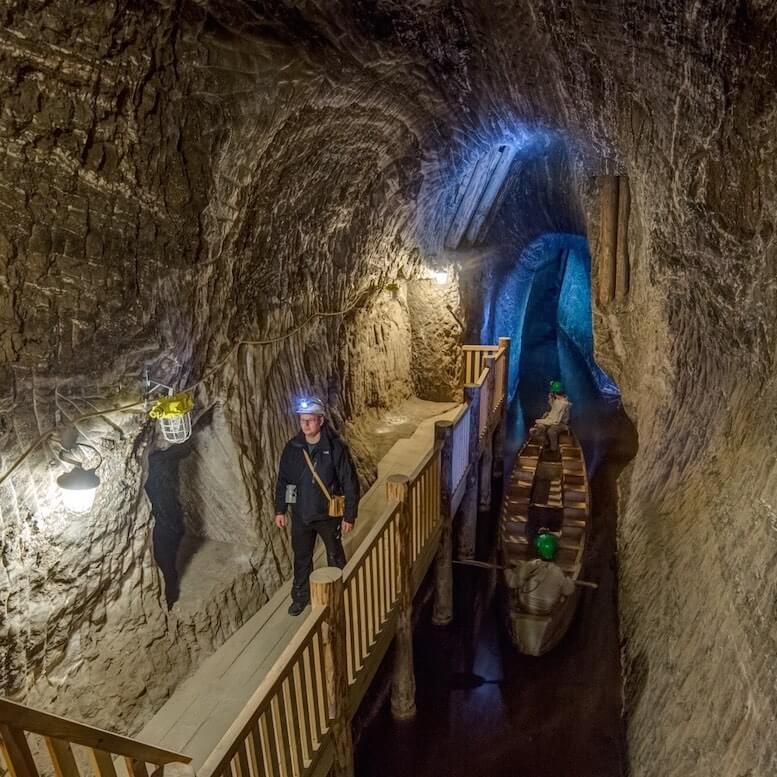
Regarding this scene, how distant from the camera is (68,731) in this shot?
2.29 meters

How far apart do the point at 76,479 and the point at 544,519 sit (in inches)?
330

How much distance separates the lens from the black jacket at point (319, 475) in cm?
508

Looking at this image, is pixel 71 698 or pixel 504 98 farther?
pixel 504 98

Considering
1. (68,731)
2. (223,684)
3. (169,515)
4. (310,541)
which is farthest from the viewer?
(169,515)

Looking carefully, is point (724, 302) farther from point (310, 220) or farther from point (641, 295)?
point (310, 220)

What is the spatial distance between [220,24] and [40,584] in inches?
173

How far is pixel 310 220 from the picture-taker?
23.8ft

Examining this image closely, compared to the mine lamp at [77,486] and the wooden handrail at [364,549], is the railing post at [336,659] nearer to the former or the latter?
the wooden handrail at [364,549]

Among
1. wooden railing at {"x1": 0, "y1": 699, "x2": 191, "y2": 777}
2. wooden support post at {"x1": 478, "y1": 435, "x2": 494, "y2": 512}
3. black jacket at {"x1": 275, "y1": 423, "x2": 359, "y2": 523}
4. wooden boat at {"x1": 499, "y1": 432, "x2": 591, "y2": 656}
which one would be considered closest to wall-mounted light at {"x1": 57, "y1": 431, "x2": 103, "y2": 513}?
black jacket at {"x1": 275, "y1": 423, "x2": 359, "y2": 523}

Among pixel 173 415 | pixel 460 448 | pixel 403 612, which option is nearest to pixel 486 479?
pixel 460 448

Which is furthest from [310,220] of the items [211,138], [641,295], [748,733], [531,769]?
[531,769]

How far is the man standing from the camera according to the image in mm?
5062

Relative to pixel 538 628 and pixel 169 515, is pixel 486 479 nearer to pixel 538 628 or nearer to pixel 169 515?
pixel 538 628

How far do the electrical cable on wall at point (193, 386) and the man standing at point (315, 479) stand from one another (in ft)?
3.96
